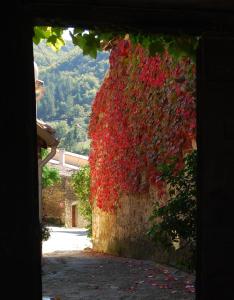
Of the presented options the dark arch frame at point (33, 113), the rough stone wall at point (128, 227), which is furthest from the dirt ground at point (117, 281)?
the dark arch frame at point (33, 113)

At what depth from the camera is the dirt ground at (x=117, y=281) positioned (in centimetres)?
609

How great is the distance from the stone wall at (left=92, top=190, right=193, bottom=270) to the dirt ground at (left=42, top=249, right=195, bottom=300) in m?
0.21

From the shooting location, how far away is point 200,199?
10.8ft

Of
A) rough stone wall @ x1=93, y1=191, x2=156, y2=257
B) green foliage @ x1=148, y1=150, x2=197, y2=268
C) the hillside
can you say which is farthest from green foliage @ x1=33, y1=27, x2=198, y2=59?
the hillside

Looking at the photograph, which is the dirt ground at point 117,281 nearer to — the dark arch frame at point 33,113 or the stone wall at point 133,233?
the stone wall at point 133,233

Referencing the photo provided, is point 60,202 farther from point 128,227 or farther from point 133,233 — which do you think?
point 133,233

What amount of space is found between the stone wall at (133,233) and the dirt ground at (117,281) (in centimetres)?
21

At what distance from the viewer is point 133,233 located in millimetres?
10352

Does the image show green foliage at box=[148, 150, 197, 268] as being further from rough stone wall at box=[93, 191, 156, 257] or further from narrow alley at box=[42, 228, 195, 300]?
rough stone wall at box=[93, 191, 156, 257]

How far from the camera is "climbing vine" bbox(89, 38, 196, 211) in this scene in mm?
7578

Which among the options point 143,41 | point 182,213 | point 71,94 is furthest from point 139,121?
point 71,94

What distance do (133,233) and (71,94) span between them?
226ft

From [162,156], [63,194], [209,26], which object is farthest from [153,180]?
[63,194]

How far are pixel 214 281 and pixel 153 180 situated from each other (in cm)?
559
